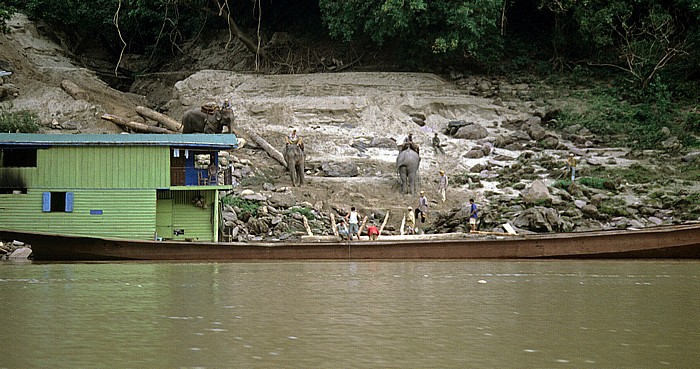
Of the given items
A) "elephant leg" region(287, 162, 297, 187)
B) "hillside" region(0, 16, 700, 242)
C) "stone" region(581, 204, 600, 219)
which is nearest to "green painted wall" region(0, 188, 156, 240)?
"hillside" region(0, 16, 700, 242)

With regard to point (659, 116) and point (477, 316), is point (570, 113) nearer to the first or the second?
point (659, 116)

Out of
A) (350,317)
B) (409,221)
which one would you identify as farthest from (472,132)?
(350,317)

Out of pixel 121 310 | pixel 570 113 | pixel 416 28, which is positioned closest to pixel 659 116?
pixel 570 113

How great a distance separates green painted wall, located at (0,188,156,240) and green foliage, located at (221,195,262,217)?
3.81 meters

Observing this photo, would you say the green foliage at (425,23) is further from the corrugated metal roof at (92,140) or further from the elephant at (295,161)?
the corrugated metal roof at (92,140)

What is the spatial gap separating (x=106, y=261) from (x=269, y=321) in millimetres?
9999

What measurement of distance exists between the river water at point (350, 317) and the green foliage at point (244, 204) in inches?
245

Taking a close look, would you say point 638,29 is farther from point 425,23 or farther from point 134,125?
point 134,125

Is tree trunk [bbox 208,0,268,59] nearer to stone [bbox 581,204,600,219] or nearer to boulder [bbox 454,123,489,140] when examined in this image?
boulder [bbox 454,123,489,140]

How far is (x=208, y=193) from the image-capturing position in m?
22.6

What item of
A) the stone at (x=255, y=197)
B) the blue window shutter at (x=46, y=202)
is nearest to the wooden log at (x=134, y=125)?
the stone at (x=255, y=197)

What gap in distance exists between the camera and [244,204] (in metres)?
25.5

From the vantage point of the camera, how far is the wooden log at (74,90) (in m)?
34.4

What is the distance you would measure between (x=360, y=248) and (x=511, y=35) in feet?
73.4
